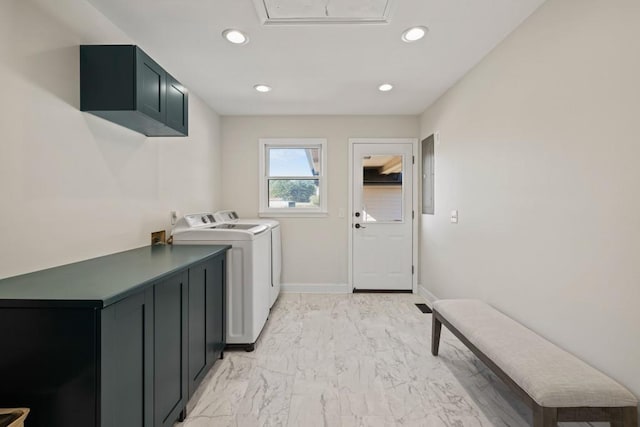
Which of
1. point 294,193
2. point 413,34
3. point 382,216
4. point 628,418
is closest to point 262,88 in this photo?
point 294,193

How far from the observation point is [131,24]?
208cm

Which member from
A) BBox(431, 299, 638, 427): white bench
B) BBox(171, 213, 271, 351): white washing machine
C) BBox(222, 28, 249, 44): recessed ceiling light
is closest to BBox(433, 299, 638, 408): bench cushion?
BBox(431, 299, 638, 427): white bench

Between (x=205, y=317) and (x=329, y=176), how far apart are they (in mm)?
2604

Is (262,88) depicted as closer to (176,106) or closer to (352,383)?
(176,106)

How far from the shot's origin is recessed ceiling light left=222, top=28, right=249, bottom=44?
2173 millimetres

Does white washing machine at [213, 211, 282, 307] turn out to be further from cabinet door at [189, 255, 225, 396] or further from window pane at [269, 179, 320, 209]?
cabinet door at [189, 255, 225, 396]

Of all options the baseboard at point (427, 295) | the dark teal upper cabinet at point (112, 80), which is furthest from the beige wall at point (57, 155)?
the baseboard at point (427, 295)

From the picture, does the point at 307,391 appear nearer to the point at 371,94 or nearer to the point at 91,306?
the point at 91,306

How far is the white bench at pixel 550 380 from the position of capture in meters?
1.31

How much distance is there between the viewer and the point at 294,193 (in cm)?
430

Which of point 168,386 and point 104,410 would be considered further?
point 168,386

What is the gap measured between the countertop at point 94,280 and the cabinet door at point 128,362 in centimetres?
6

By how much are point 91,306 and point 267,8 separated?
1.86 metres

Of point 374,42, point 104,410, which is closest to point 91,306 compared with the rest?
point 104,410
